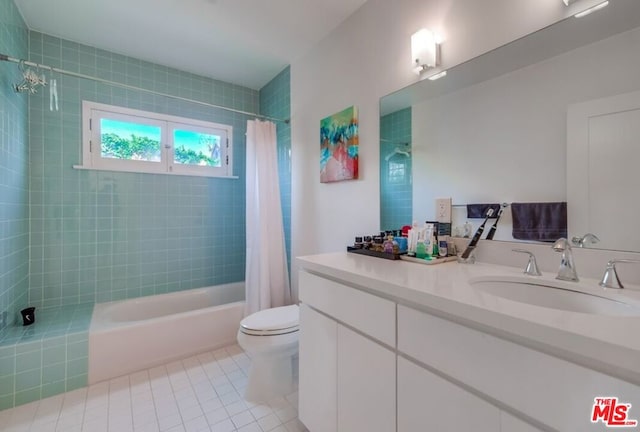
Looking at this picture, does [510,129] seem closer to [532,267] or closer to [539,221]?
[539,221]

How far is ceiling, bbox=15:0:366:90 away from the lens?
1817 mm

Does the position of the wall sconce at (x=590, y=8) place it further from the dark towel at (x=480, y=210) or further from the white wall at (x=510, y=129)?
the dark towel at (x=480, y=210)

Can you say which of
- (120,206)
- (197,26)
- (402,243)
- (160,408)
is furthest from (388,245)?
(120,206)

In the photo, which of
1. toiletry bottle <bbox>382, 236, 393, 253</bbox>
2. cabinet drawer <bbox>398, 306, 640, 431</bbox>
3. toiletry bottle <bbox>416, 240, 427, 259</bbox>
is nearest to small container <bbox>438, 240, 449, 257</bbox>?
toiletry bottle <bbox>416, 240, 427, 259</bbox>

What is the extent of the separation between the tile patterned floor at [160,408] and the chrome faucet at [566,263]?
4.41ft

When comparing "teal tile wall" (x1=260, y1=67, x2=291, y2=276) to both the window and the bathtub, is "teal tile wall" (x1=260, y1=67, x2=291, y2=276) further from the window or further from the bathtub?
the bathtub

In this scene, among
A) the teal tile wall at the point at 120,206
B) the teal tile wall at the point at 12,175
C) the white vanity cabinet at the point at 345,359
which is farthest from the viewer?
the teal tile wall at the point at 120,206

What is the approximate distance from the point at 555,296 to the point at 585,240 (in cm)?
24

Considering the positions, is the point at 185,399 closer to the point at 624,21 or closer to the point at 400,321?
the point at 400,321

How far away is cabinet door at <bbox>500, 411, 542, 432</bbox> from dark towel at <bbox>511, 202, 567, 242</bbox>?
71 centimetres

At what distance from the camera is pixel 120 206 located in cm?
246

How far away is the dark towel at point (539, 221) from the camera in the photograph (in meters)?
1.03

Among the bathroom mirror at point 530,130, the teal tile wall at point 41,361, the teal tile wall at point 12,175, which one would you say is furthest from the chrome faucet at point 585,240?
the teal tile wall at point 12,175

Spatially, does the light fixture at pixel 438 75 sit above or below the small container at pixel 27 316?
above
